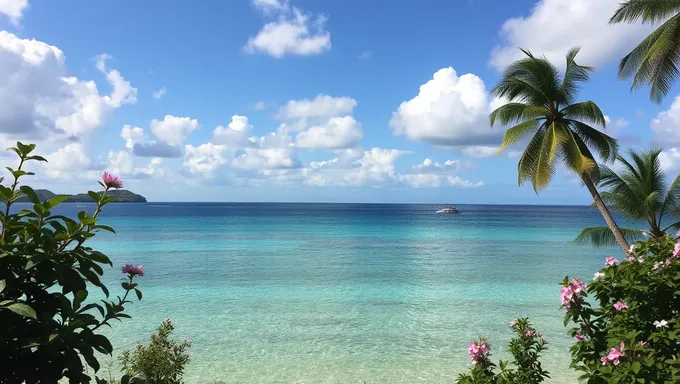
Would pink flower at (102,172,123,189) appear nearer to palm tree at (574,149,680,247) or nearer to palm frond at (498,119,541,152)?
palm frond at (498,119,541,152)

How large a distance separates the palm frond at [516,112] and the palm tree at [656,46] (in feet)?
9.21

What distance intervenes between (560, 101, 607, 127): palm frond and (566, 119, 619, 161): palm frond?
24 centimetres

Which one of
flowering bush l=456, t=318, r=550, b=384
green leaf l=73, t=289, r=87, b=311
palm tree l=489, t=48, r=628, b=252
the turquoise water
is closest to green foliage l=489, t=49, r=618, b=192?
palm tree l=489, t=48, r=628, b=252

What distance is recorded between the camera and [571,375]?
901 cm

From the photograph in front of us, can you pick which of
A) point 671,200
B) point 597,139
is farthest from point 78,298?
point 671,200

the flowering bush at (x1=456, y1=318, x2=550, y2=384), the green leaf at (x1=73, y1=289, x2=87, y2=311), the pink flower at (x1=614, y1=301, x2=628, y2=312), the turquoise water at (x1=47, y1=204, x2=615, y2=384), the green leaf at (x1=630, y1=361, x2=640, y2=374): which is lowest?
the turquoise water at (x1=47, y1=204, x2=615, y2=384)

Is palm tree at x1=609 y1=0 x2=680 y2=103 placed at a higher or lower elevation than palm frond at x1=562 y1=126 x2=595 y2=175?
higher

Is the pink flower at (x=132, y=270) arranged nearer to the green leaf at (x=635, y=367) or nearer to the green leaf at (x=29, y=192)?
the green leaf at (x=29, y=192)

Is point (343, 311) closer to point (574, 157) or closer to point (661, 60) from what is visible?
point (574, 157)

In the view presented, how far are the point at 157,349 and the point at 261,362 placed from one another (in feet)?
15.2

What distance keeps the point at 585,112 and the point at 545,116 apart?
115cm

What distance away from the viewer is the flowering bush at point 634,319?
3.48m

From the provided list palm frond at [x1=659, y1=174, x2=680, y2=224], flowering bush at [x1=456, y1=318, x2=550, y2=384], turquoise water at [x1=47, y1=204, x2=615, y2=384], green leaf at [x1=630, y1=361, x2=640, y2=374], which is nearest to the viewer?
green leaf at [x1=630, y1=361, x2=640, y2=374]

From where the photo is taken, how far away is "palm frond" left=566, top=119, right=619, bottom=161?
13.8 meters
